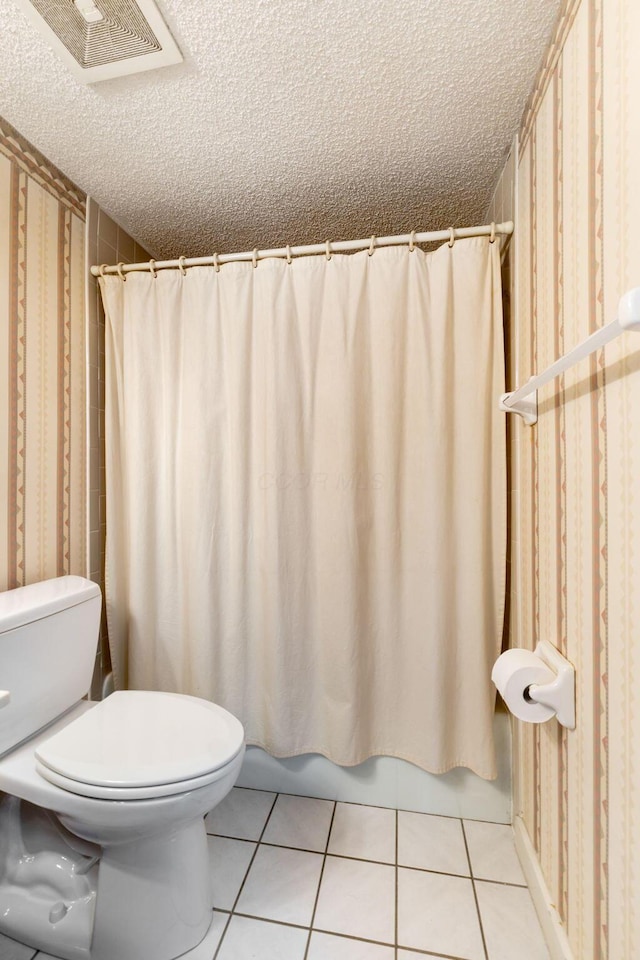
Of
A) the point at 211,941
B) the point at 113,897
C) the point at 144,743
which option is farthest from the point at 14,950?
the point at 144,743

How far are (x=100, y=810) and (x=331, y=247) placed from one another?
1620mm

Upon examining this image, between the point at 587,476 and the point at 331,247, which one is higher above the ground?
the point at 331,247

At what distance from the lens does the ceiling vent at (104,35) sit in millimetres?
905

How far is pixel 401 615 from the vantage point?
4.68 feet

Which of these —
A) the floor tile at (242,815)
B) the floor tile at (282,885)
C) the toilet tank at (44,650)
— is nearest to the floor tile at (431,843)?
the floor tile at (282,885)

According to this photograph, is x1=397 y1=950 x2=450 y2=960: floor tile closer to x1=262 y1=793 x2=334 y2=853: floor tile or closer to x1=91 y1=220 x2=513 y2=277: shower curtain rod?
x1=262 y1=793 x2=334 y2=853: floor tile

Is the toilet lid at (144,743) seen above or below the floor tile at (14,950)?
above

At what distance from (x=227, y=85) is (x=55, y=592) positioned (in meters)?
1.42

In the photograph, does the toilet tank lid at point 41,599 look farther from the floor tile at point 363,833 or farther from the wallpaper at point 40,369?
the floor tile at point 363,833

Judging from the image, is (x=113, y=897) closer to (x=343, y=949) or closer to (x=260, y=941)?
(x=260, y=941)

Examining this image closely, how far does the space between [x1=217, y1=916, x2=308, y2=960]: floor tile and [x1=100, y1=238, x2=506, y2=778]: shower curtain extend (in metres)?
0.44

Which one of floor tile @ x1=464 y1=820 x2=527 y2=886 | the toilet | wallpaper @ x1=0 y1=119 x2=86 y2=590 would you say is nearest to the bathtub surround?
floor tile @ x1=464 y1=820 x2=527 y2=886

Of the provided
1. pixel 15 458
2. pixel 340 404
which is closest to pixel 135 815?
pixel 15 458

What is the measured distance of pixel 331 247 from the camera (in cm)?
144
